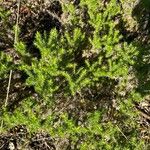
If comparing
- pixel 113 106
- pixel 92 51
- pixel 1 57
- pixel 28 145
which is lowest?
pixel 28 145

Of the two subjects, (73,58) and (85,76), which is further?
(73,58)

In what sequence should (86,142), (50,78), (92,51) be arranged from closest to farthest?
1. (50,78)
2. (86,142)
3. (92,51)

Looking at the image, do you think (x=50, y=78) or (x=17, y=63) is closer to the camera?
(x=50, y=78)

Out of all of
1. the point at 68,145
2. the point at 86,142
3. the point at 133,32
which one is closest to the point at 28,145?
the point at 68,145

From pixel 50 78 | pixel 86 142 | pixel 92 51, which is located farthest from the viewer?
pixel 92 51

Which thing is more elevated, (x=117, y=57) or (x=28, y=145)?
(x=117, y=57)

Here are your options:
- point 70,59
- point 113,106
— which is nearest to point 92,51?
point 70,59

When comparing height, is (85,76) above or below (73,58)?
below

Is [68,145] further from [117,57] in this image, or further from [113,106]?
[117,57]

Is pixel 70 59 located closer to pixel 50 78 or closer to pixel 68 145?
pixel 50 78
